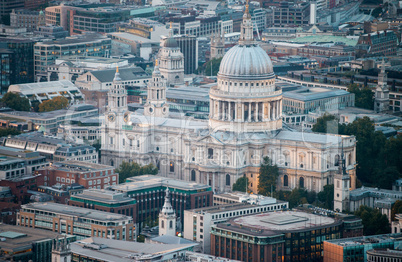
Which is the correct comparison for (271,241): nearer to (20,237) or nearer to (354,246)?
(354,246)

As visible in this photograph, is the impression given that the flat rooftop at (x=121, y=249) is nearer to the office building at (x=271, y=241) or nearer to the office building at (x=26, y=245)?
the office building at (x=26, y=245)

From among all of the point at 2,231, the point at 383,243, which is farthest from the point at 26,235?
the point at 383,243

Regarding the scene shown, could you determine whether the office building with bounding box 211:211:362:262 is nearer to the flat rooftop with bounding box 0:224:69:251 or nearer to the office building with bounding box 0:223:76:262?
the office building with bounding box 0:223:76:262

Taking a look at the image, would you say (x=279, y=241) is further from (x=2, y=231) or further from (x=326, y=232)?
(x=2, y=231)

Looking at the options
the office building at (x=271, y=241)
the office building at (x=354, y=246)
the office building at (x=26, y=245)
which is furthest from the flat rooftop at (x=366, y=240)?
the office building at (x=26, y=245)

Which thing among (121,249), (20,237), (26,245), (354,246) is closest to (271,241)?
(354,246)

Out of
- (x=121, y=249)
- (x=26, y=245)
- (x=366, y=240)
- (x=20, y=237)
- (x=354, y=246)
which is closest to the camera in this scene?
(x=121, y=249)

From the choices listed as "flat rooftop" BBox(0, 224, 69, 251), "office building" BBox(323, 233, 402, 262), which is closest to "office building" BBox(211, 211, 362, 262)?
"office building" BBox(323, 233, 402, 262)
